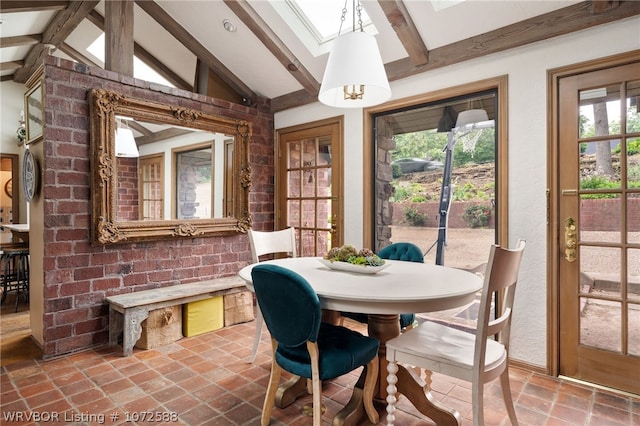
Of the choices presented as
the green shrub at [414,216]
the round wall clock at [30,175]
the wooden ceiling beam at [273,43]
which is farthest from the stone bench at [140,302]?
the wooden ceiling beam at [273,43]

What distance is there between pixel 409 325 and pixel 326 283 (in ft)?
3.05

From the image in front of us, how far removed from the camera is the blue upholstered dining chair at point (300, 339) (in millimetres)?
1540

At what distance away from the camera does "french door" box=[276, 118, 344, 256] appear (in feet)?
12.3

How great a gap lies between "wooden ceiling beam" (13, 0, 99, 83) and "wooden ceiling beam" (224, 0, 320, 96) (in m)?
1.43

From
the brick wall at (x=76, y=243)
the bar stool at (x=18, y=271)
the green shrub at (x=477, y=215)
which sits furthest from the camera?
the bar stool at (x=18, y=271)

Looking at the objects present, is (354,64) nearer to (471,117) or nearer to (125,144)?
(471,117)

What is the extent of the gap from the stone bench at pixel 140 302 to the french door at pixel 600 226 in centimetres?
269

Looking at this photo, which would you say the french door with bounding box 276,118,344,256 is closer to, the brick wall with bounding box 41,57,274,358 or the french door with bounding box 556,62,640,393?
the brick wall with bounding box 41,57,274,358

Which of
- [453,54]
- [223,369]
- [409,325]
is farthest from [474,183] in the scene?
[223,369]

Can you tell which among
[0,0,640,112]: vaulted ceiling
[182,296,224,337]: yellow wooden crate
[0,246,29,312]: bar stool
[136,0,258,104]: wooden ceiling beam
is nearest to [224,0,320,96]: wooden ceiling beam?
[0,0,640,112]: vaulted ceiling

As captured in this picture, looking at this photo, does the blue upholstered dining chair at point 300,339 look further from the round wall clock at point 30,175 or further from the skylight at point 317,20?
the skylight at point 317,20

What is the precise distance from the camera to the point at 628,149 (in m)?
2.21

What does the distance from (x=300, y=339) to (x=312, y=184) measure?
2557mm

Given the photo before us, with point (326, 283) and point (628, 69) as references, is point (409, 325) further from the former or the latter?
point (628, 69)
